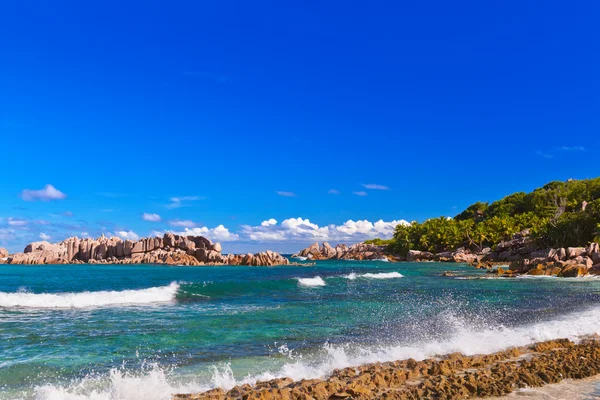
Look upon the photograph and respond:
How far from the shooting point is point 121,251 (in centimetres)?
12694

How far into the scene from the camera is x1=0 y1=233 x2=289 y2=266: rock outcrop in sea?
11812 cm

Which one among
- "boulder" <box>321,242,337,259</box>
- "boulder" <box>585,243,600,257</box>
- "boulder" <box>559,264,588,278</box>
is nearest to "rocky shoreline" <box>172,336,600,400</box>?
"boulder" <box>559,264,588,278</box>

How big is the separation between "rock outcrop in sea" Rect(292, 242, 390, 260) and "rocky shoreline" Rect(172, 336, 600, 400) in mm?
121003

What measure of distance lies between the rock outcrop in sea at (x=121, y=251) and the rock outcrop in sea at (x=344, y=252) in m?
35.0

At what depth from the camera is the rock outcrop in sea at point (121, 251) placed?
118m

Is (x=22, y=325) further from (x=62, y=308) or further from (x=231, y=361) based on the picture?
(x=231, y=361)

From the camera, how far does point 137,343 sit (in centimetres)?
1425

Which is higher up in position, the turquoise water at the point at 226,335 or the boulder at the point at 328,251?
the boulder at the point at 328,251

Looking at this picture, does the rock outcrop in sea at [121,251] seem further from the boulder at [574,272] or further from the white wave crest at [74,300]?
the white wave crest at [74,300]

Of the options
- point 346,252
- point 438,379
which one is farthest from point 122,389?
point 346,252

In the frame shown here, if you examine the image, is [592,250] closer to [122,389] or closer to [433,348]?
[433,348]

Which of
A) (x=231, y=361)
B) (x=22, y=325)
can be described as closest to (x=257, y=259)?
(x=22, y=325)

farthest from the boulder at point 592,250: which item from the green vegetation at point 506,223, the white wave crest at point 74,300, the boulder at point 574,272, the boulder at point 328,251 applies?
the boulder at point 328,251

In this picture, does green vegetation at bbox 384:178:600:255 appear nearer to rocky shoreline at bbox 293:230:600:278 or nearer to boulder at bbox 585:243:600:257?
rocky shoreline at bbox 293:230:600:278
